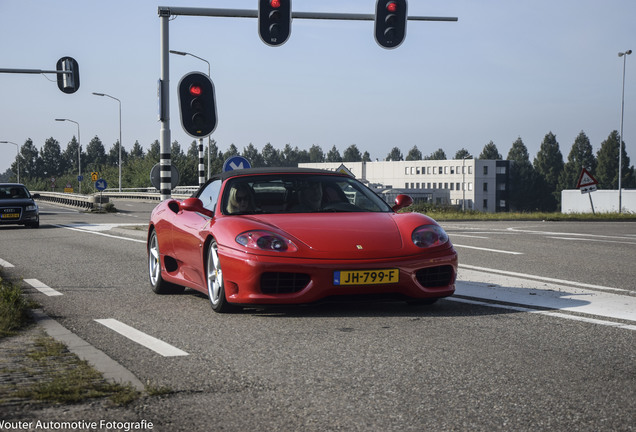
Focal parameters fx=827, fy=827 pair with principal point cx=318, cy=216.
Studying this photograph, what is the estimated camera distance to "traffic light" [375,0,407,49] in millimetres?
17984

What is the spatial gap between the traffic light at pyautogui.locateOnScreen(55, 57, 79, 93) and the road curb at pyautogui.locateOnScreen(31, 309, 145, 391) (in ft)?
68.1

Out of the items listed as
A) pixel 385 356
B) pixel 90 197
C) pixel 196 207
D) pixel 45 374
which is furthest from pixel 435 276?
pixel 90 197

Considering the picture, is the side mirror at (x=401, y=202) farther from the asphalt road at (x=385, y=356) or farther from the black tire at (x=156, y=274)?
the black tire at (x=156, y=274)

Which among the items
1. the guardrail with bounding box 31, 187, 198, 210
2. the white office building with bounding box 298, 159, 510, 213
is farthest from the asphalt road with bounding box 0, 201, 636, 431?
the white office building with bounding box 298, 159, 510, 213

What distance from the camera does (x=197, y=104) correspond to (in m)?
16.7

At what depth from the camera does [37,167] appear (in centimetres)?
19175

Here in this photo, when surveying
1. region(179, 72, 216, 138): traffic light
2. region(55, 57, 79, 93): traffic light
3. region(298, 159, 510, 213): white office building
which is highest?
region(55, 57, 79, 93): traffic light

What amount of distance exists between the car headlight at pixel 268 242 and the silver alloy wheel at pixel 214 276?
1.36 feet

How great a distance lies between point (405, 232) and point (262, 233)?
1.20 meters

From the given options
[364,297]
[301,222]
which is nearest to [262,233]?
[301,222]

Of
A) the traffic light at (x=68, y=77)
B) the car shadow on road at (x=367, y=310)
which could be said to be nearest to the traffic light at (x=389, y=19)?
the car shadow on road at (x=367, y=310)

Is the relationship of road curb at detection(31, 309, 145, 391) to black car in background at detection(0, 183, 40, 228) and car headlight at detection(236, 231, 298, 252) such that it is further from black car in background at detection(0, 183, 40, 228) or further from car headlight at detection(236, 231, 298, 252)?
black car in background at detection(0, 183, 40, 228)

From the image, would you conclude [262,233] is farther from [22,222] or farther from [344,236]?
[22,222]

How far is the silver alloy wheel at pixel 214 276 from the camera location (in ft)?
22.8
